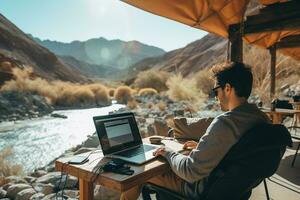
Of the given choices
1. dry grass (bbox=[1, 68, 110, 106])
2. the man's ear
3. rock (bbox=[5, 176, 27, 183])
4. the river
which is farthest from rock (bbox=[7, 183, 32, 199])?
dry grass (bbox=[1, 68, 110, 106])

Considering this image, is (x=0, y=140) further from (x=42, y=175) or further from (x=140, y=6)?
(x=140, y=6)

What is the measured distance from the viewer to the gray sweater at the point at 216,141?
1.48m

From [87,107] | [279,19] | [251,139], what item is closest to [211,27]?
[279,19]

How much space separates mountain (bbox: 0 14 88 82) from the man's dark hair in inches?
1204

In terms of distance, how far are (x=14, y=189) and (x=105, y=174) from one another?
8.56ft

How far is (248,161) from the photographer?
4.74ft

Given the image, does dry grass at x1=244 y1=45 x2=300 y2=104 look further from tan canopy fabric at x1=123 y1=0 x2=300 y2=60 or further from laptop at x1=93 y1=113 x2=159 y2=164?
laptop at x1=93 y1=113 x2=159 y2=164

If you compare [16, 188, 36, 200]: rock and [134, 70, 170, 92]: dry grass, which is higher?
[134, 70, 170, 92]: dry grass

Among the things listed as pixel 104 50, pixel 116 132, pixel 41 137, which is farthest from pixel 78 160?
pixel 104 50

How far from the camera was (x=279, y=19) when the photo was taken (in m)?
4.33

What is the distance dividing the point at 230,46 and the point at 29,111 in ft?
28.6

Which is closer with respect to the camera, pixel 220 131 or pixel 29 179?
pixel 220 131

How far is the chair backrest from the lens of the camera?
1.44 m

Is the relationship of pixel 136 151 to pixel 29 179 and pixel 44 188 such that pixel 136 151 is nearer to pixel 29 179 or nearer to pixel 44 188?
pixel 44 188
